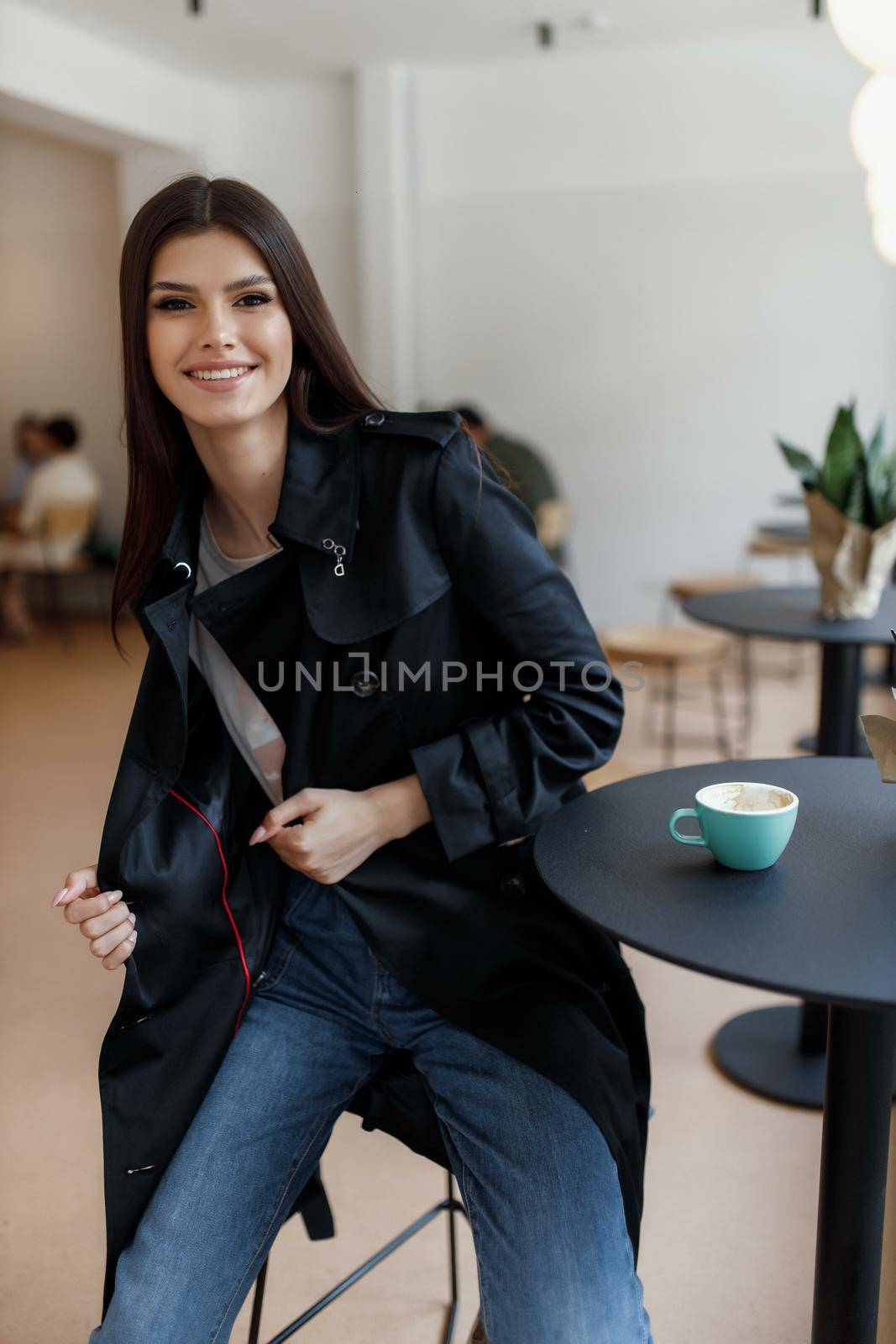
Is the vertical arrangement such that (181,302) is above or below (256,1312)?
above

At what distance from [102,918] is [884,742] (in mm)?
765

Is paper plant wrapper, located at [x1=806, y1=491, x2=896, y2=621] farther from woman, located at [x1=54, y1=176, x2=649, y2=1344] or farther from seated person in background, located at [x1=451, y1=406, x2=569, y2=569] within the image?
seated person in background, located at [x1=451, y1=406, x2=569, y2=569]

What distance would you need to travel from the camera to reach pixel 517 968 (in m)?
1.21

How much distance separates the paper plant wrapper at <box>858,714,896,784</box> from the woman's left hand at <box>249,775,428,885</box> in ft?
1.44

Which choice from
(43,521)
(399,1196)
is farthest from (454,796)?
(43,521)

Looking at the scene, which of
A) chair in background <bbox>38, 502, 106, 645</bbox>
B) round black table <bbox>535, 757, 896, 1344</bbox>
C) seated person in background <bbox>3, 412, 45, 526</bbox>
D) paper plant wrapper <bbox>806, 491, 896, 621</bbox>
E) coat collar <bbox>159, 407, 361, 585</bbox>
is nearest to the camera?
round black table <bbox>535, 757, 896, 1344</bbox>

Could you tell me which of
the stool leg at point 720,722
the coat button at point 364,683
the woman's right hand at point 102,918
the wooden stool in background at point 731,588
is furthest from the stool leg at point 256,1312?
the wooden stool in background at point 731,588

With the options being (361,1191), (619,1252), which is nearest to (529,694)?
(619,1252)

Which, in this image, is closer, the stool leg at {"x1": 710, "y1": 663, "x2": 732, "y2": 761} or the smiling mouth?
the smiling mouth

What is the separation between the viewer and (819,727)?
2.52m

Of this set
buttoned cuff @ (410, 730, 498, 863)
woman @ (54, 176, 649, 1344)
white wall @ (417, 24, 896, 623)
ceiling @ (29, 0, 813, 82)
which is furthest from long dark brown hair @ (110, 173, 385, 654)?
white wall @ (417, 24, 896, 623)

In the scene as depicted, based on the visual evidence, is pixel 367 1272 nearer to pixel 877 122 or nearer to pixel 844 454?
pixel 844 454

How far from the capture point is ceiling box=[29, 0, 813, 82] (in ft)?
17.0

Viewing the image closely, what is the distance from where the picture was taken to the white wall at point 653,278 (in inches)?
231
